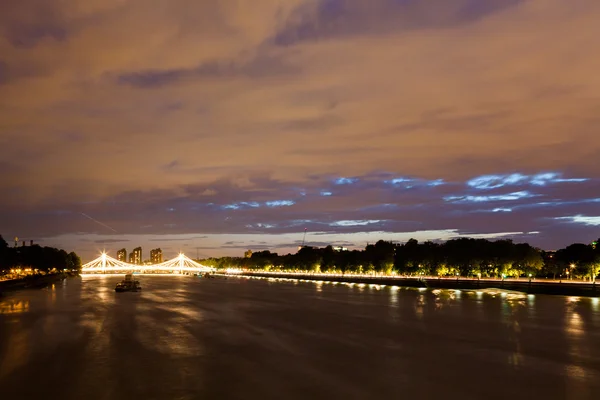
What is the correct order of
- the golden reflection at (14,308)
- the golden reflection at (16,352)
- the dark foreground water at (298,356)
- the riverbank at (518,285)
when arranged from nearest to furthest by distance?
the dark foreground water at (298,356), the golden reflection at (16,352), the golden reflection at (14,308), the riverbank at (518,285)

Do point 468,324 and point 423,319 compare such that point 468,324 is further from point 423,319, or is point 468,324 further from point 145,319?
point 145,319

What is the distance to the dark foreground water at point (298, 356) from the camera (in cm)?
2198

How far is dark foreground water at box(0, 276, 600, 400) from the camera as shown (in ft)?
72.1

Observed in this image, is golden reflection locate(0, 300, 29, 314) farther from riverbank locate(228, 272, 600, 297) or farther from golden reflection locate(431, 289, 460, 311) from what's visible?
riverbank locate(228, 272, 600, 297)

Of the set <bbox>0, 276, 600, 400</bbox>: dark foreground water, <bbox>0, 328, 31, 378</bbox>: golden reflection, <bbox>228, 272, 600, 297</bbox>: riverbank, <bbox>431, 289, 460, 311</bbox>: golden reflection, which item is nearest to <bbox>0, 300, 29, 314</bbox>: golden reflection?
<bbox>0, 276, 600, 400</bbox>: dark foreground water

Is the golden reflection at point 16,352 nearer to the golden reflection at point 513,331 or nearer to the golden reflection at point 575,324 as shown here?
the golden reflection at point 513,331

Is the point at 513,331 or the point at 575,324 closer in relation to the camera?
the point at 513,331

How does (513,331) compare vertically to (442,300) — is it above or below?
above

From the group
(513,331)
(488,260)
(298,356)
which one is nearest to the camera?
(298,356)

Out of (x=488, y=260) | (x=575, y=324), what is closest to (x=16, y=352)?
(x=575, y=324)

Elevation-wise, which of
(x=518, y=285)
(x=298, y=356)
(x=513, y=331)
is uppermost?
(x=298, y=356)

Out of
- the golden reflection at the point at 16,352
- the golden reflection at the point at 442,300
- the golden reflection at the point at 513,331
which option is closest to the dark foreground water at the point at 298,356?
the golden reflection at the point at 16,352

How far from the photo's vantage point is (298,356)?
29.9 metres

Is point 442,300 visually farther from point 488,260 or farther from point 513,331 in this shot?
point 488,260
